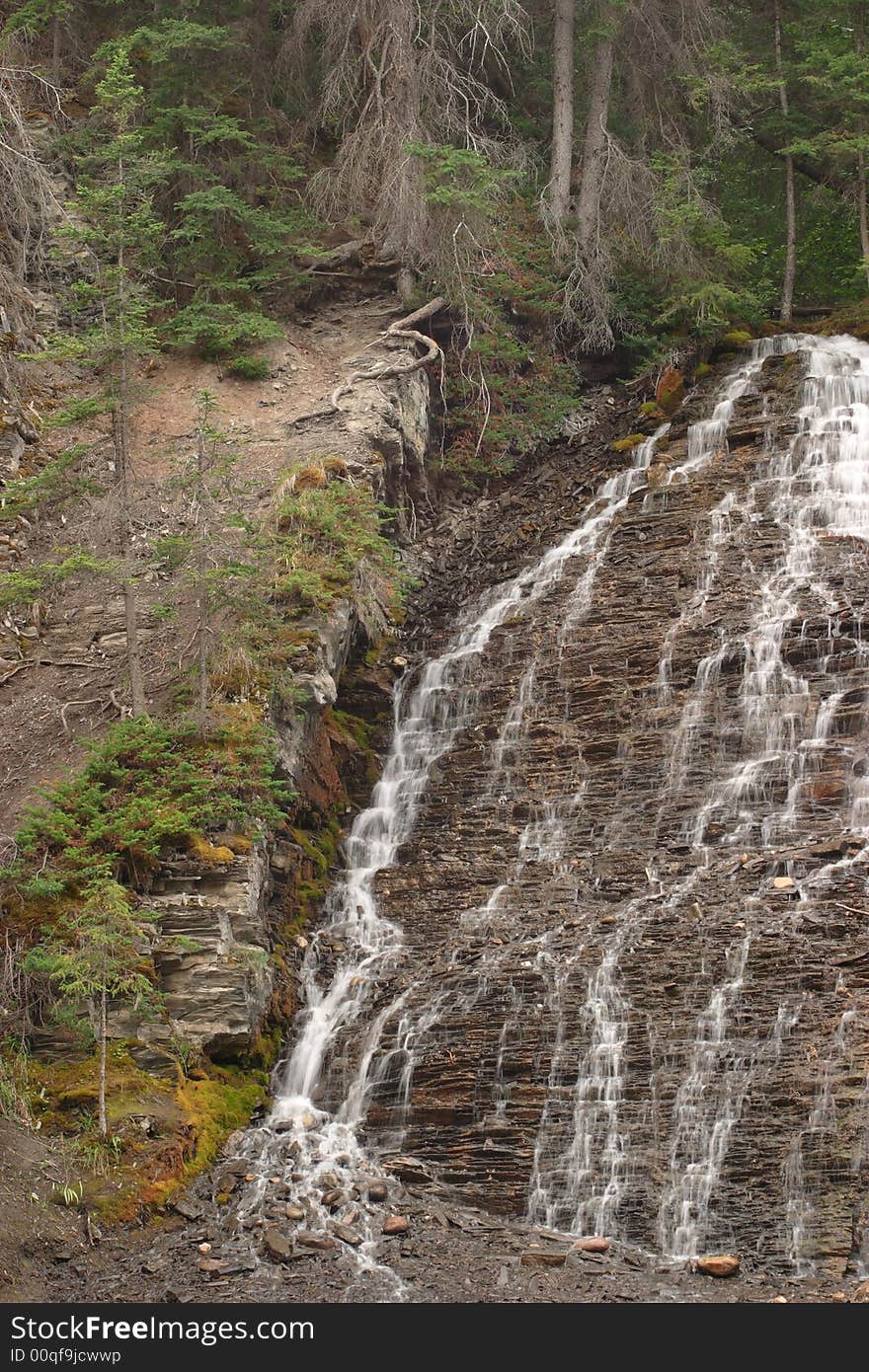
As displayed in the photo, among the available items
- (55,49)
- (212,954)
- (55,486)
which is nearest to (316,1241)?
(212,954)

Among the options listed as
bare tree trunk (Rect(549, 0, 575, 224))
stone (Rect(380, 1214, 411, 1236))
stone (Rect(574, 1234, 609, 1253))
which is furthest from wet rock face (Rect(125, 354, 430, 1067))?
bare tree trunk (Rect(549, 0, 575, 224))

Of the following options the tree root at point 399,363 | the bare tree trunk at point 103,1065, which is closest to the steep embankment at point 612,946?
the bare tree trunk at point 103,1065

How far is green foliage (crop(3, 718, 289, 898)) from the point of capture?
46.5ft

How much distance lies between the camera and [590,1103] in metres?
12.5

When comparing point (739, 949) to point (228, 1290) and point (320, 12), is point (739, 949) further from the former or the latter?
point (320, 12)

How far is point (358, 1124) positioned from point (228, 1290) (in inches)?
106

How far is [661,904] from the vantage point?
1412cm

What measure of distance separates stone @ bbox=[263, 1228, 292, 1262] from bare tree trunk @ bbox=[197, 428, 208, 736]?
6.07m

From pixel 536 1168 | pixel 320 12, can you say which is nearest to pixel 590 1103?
pixel 536 1168

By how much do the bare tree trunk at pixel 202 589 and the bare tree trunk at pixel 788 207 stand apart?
540 inches

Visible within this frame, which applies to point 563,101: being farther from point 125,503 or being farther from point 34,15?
point 125,503

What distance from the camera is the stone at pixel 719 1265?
34.8ft

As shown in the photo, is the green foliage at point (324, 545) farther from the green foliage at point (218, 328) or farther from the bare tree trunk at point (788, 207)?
the bare tree trunk at point (788, 207)

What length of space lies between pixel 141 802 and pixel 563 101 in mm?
18075
